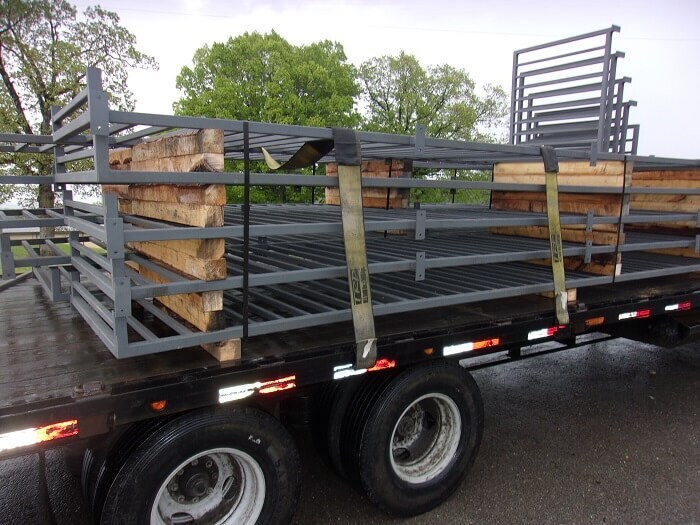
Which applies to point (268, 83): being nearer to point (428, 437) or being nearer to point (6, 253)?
point (6, 253)

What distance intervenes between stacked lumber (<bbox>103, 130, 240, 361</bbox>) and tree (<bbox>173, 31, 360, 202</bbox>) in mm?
18235

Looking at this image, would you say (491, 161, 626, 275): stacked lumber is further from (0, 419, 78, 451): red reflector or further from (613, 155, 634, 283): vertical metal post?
(0, 419, 78, 451): red reflector

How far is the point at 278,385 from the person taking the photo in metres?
2.64

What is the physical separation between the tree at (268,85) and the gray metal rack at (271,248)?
16840 millimetres

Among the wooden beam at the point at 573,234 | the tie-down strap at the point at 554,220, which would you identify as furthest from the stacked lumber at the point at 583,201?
the tie-down strap at the point at 554,220

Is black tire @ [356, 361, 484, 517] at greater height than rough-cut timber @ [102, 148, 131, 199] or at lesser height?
lesser

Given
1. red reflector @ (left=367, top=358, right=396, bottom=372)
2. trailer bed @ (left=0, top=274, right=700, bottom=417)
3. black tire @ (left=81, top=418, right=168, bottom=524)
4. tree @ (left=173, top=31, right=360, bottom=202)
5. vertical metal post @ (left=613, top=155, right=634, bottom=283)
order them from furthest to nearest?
1. tree @ (left=173, top=31, right=360, bottom=202)
2. vertical metal post @ (left=613, top=155, right=634, bottom=283)
3. red reflector @ (left=367, top=358, right=396, bottom=372)
4. black tire @ (left=81, top=418, right=168, bottom=524)
5. trailer bed @ (left=0, top=274, right=700, bottom=417)

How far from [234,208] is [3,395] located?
3552mm

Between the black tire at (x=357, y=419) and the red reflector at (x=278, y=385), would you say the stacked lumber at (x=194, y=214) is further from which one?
the black tire at (x=357, y=419)

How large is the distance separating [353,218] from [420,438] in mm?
1603

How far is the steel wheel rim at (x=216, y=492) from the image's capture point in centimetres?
269

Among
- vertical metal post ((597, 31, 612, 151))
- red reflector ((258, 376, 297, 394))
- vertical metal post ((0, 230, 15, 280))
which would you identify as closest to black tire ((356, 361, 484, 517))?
red reflector ((258, 376, 297, 394))

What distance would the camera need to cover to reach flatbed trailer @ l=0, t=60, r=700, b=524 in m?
2.26

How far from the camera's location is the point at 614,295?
4.38m
